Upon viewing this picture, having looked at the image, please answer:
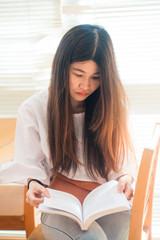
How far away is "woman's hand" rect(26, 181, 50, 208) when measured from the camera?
1142mm

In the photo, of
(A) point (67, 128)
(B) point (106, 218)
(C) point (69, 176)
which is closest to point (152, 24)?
(A) point (67, 128)

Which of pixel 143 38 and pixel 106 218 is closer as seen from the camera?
pixel 106 218

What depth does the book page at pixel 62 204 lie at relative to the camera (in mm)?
1020

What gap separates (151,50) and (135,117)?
371mm

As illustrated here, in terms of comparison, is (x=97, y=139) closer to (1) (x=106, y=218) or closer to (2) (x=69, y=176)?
(2) (x=69, y=176)

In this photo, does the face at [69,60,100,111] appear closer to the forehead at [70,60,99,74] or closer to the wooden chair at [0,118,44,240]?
the forehead at [70,60,99,74]

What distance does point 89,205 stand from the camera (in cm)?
110

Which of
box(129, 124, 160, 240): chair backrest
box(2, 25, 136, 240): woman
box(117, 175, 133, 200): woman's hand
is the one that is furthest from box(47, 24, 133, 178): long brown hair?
box(129, 124, 160, 240): chair backrest

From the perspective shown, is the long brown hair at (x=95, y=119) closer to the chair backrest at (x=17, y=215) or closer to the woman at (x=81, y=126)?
the woman at (x=81, y=126)

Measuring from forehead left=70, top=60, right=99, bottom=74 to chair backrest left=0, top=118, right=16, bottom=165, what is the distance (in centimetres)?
64

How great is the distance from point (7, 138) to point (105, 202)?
832 millimetres

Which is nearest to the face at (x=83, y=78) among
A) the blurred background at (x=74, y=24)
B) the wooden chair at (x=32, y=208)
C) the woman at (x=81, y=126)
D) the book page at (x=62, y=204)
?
the woman at (x=81, y=126)

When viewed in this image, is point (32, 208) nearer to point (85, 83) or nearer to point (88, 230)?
point (88, 230)

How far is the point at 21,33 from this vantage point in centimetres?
184
